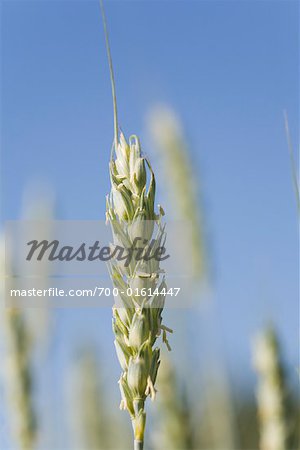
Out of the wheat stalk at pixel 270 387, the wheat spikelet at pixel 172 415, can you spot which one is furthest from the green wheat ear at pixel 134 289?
the wheat spikelet at pixel 172 415

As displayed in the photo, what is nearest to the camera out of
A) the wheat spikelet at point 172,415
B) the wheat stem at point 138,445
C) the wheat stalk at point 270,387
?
the wheat stem at point 138,445

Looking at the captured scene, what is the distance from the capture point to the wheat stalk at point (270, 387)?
2939 millimetres

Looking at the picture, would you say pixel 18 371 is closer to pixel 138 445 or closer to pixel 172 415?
pixel 172 415

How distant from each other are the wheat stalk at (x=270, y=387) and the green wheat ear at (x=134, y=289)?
162 cm

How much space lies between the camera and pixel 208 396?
11.5 ft

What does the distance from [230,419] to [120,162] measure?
6.96 ft

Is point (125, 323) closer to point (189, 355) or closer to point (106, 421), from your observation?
point (189, 355)

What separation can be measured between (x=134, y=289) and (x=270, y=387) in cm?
197

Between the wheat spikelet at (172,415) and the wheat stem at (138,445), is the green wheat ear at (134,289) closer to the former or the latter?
the wheat stem at (138,445)

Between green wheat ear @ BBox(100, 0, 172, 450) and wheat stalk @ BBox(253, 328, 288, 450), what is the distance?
1624 millimetres

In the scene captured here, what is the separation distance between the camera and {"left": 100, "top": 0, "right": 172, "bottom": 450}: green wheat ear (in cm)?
128

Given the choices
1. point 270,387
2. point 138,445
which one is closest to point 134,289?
point 138,445

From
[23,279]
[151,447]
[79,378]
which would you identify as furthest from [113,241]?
[79,378]

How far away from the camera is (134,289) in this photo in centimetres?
130
